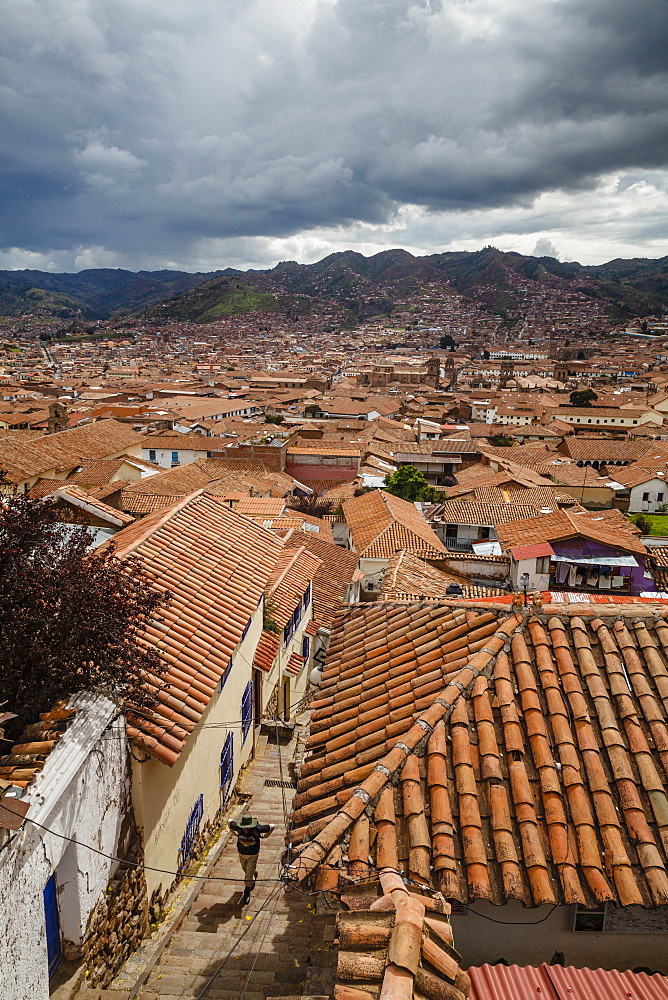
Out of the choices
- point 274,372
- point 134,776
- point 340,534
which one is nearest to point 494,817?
point 134,776

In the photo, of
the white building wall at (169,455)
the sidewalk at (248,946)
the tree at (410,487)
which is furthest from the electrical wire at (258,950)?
the white building wall at (169,455)

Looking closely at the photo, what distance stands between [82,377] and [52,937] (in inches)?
4554

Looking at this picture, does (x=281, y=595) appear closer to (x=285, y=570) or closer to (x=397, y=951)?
(x=285, y=570)

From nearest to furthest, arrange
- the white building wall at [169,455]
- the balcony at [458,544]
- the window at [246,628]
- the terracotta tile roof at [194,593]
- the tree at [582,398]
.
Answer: the terracotta tile roof at [194,593] < the window at [246,628] < the balcony at [458,544] < the white building wall at [169,455] < the tree at [582,398]

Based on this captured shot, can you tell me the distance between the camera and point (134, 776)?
18.8ft

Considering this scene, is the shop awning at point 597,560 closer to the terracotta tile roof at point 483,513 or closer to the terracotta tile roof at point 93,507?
the terracotta tile roof at point 483,513

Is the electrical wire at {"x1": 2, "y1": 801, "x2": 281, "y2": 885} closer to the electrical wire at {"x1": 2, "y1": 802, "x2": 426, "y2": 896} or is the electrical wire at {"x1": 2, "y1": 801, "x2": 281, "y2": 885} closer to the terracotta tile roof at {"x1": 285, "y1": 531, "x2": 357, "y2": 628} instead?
the electrical wire at {"x1": 2, "y1": 802, "x2": 426, "y2": 896}

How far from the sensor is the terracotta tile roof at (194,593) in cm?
626

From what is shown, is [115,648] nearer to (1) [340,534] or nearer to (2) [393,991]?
(2) [393,991]

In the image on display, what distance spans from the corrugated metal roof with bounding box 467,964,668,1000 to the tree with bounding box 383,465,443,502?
32.0 metres

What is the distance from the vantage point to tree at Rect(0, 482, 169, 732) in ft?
16.4

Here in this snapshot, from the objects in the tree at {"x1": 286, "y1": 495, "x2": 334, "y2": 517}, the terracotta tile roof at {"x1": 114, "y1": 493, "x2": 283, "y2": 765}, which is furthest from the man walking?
the tree at {"x1": 286, "y1": 495, "x2": 334, "y2": 517}

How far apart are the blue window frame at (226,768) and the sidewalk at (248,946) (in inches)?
53.3

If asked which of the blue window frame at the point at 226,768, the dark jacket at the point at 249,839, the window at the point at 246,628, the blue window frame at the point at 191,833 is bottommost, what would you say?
the blue window frame at the point at 226,768
